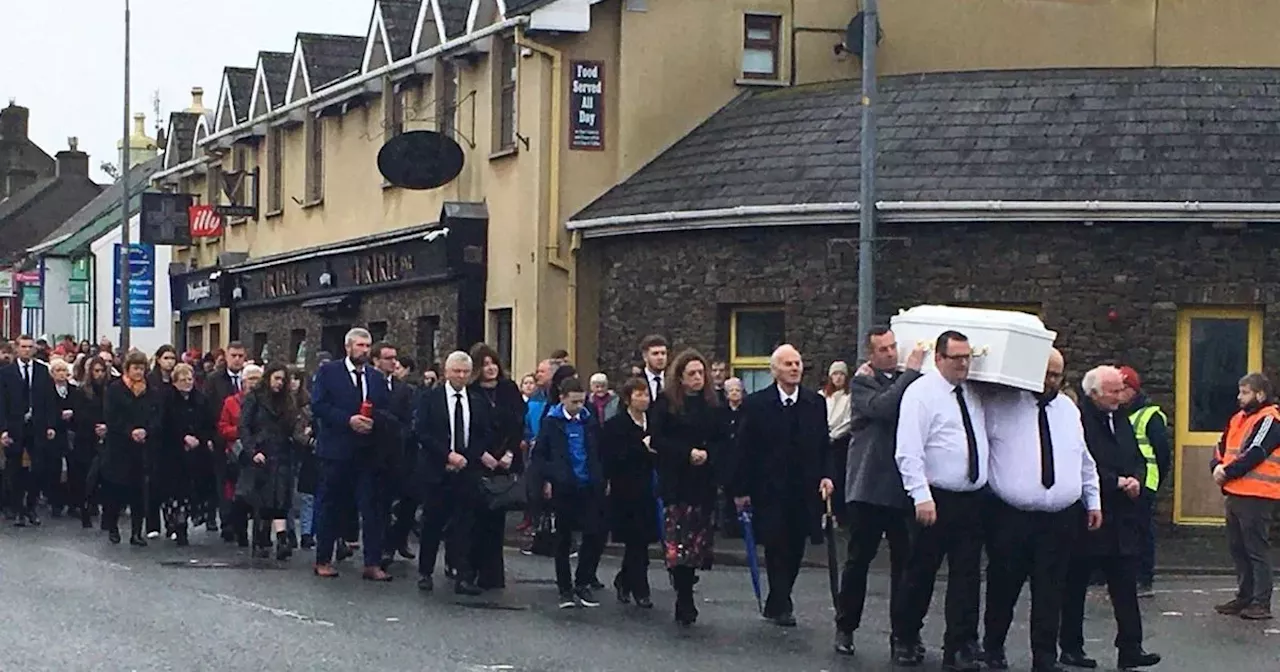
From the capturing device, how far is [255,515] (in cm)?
1930

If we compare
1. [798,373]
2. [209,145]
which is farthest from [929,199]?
[209,145]

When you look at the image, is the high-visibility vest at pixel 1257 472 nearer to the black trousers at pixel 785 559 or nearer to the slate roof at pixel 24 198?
the black trousers at pixel 785 559

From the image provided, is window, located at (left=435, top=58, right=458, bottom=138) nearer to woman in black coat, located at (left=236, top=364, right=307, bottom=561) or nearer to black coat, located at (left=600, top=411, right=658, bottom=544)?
woman in black coat, located at (left=236, top=364, right=307, bottom=561)

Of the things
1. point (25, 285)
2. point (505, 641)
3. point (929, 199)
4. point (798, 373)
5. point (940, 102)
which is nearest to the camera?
point (505, 641)

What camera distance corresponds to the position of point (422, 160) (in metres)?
28.9

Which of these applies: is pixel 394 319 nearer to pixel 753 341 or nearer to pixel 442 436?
pixel 753 341

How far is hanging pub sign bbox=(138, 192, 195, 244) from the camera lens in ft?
136

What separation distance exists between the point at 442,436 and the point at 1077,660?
16.7 ft

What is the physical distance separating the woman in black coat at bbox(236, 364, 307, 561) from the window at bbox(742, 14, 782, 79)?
10298 mm

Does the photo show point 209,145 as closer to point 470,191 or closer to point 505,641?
point 470,191

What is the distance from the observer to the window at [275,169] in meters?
38.5

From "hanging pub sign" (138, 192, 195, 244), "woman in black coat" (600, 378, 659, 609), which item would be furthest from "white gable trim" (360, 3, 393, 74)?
"woman in black coat" (600, 378, 659, 609)

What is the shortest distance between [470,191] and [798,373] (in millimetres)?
16342

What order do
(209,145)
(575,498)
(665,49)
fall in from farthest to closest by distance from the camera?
(209,145)
(665,49)
(575,498)
